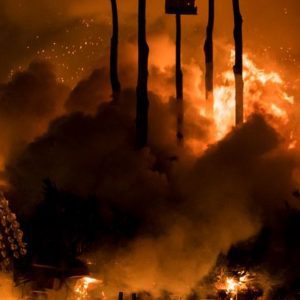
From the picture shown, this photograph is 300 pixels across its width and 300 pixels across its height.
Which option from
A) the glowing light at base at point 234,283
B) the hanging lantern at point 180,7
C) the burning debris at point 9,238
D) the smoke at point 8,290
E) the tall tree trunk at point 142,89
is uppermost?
the hanging lantern at point 180,7

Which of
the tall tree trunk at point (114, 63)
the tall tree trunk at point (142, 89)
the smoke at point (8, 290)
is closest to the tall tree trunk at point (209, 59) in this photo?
the tall tree trunk at point (142, 89)

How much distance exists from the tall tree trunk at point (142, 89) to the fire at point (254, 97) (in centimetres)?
214

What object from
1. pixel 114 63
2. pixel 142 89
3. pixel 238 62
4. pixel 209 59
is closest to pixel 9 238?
pixel 142 89

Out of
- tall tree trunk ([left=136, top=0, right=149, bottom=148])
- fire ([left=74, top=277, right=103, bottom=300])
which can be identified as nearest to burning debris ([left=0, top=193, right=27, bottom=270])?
fire ([left=74, top=277, right=103, bottom=300])

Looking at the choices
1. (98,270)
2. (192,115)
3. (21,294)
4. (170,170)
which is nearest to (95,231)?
(98,270)

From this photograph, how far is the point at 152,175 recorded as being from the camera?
Result: 55.6 feet

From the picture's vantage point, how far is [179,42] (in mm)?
19453

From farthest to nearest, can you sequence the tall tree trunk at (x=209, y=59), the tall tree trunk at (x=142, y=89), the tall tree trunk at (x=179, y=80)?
the tall tree trunk at (x=179, y=80) < the tall tree trunk at (x=209, y=59) < the tall tree trunk at (x=142, y=89)

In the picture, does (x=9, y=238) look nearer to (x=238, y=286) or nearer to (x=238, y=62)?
(x=238, y=286)

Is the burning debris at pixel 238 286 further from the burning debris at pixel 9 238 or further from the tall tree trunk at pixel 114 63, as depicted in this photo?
the tall tree trunk at pixel 114 63

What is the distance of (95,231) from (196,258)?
1984 millimetres

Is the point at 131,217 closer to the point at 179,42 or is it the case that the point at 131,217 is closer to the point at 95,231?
the point at 95,231

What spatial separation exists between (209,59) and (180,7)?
1418 mm

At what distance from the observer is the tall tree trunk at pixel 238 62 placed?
Result: 18156mm
